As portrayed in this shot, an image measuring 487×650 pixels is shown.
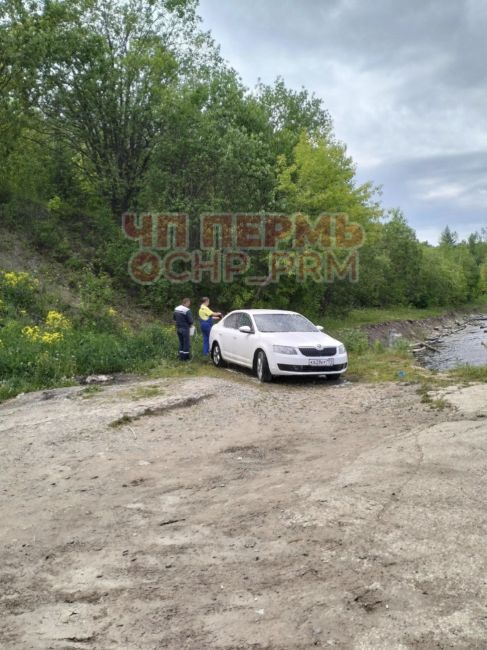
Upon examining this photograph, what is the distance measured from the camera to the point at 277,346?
1209cm

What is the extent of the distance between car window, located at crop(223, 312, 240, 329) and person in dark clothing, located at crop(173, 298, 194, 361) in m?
0.90

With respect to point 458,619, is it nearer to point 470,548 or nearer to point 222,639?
point 470,548

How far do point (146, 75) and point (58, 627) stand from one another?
85.3 ft

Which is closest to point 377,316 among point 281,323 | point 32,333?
point 281,323

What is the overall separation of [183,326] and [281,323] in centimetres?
252

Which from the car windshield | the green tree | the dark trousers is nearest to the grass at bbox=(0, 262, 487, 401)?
the dark trousers

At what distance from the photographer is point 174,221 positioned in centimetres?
2414

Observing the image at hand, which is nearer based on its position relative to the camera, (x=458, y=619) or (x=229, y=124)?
(x=458, y=619)

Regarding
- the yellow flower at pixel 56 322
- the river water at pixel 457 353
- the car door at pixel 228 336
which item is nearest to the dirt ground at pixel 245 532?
the car door at pixel 228 336

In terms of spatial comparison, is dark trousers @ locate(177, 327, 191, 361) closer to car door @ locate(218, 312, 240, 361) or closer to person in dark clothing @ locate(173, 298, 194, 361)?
person in dark clothing @ locate(173, 298, 194, 361)

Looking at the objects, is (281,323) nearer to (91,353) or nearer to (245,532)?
(91,353)

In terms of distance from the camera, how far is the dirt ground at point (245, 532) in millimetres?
3322

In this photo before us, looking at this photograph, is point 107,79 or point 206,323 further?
point 107,79

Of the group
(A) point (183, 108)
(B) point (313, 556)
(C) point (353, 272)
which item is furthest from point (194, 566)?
(C) point (353, 272)
